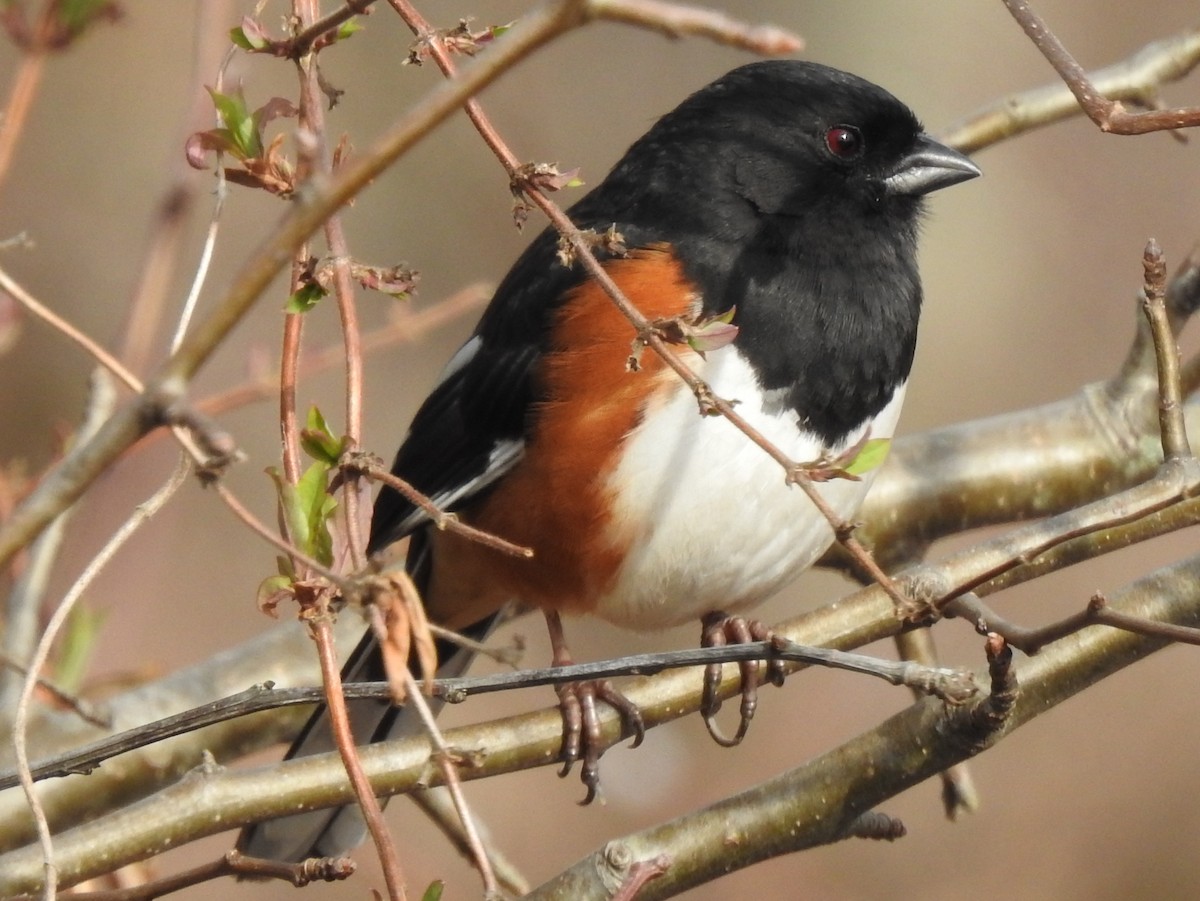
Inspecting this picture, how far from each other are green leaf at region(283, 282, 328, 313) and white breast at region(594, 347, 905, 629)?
29.0 inches

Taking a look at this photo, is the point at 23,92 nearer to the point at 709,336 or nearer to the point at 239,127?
the point at 239,127

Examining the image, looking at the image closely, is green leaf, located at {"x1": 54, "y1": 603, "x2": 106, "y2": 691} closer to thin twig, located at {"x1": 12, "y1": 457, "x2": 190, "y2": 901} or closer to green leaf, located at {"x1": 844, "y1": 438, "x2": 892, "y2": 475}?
thin twig, located at {"x1": 12, "y1": 457, "x2": 190, "y2": 901}

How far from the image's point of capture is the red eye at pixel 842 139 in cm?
219

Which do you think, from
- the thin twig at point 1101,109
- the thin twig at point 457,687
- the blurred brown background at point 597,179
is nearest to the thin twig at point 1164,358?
the thin twig at point 1101,109

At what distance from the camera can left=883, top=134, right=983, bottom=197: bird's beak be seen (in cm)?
220

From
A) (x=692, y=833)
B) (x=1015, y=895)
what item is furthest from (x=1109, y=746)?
(x=692, y=833)

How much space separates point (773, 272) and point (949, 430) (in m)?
0.64

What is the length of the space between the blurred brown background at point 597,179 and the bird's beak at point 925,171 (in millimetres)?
1901

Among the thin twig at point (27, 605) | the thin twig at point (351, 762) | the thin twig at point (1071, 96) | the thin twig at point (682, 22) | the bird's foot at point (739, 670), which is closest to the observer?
the thin twig at point (682, 22)

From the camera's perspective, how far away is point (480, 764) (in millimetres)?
1516

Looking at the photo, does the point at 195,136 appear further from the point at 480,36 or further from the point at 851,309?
the point at 851,309

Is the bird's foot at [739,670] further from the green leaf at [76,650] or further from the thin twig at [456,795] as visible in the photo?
the green leaf at [76,650]

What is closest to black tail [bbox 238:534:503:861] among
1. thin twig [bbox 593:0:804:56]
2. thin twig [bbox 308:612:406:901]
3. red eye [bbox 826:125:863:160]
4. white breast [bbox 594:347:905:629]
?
white breast [bbox 594:347:905:629]

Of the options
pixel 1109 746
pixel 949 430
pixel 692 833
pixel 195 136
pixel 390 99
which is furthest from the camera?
pixel 390 99
